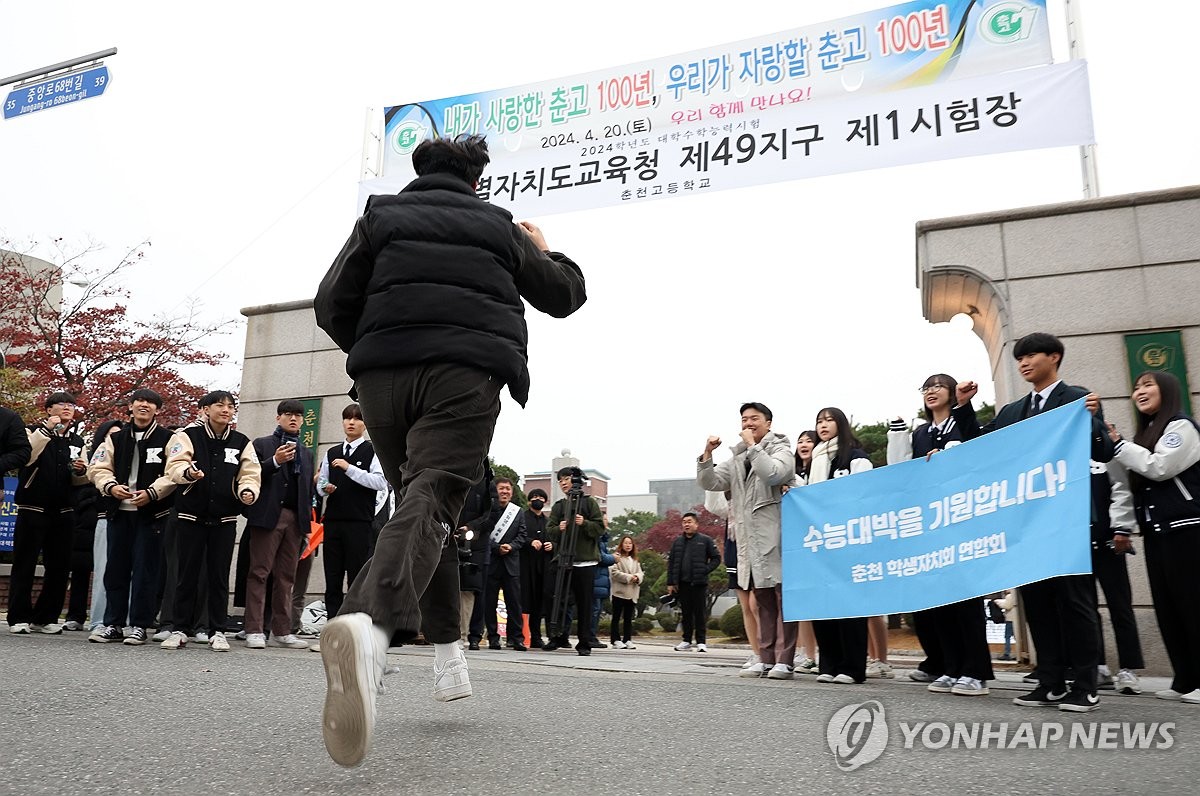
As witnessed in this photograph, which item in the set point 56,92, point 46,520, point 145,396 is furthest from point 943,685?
point 56,92

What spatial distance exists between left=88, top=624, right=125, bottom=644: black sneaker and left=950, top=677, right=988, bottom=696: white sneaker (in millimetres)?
5492

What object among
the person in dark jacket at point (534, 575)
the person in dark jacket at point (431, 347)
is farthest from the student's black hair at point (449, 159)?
the person in dark jacket at point (534, 575)

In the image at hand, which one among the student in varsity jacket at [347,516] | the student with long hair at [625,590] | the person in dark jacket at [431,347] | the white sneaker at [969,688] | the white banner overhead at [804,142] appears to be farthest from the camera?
the student with long hair at [625,590]

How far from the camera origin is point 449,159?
3053 mm

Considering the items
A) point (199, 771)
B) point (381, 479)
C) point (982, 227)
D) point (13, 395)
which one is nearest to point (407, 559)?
point (199, 771)

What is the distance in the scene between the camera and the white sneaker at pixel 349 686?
6.47 feet

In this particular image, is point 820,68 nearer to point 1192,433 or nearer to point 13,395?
point 1192,433

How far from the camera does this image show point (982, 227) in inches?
317

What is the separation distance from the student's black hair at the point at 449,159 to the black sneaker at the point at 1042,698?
3474 millimetres

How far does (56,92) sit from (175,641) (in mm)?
9487

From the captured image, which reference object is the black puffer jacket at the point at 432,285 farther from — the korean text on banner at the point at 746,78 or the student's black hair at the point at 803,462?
the korean text on banner at the point at 746,78

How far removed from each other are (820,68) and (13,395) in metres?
13.7

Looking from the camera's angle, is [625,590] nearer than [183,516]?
No

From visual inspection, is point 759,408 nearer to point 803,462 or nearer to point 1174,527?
point 803,462
